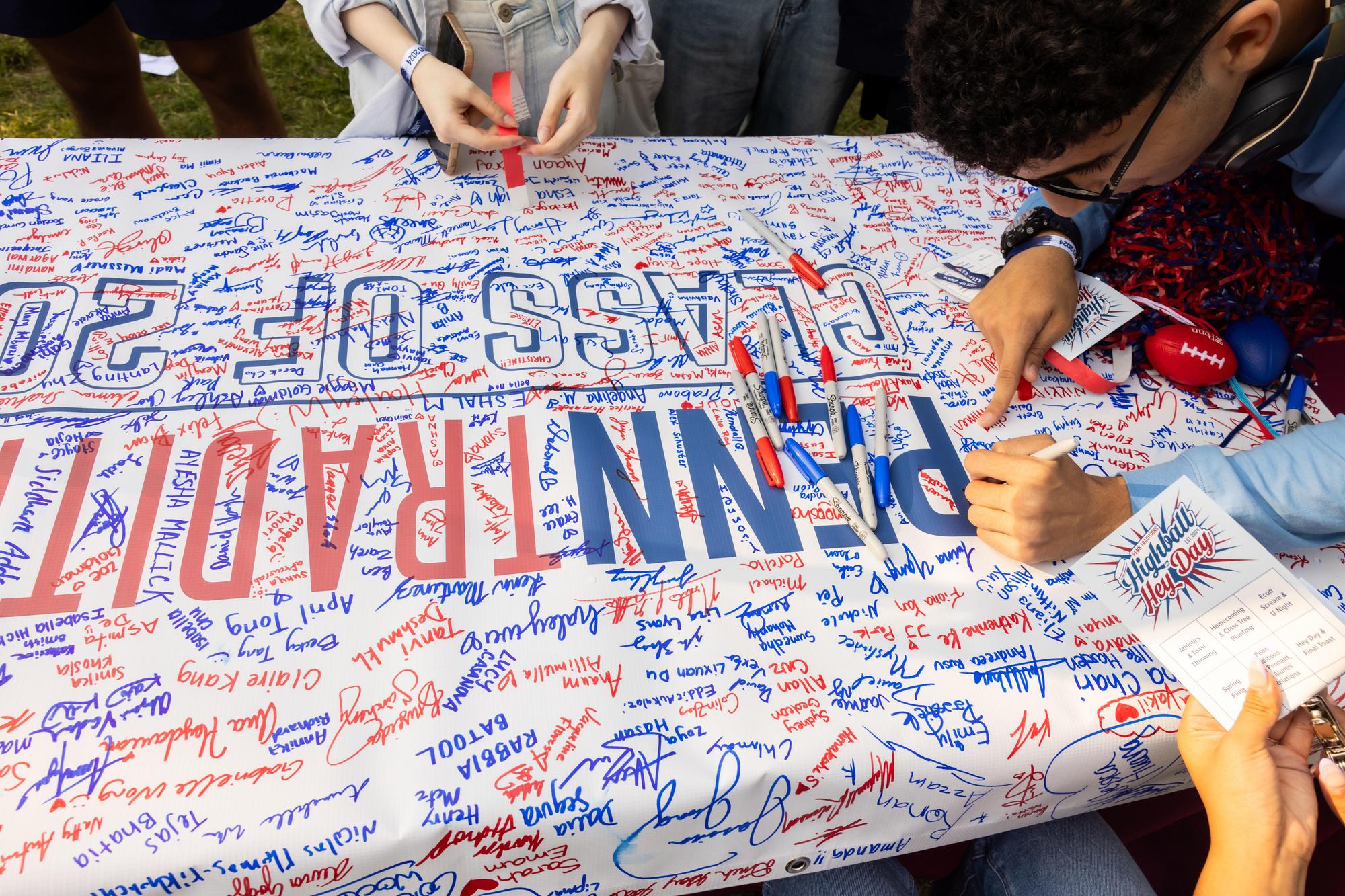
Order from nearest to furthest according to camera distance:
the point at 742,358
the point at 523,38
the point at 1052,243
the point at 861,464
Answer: the point at 861,464, the point at 742,358, the point at 1052,243, the point at 523,38

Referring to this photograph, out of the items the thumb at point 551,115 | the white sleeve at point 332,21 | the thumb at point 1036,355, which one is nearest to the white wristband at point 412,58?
the white sleeve at point 332,21

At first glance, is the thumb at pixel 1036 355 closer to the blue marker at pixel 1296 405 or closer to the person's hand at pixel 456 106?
the blue marker at pixel 1296 405

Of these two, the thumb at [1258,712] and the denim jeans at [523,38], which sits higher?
the denim jeans at [523,38]

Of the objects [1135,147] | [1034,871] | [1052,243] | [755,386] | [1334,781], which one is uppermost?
[1135,147]

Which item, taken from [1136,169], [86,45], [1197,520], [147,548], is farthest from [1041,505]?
[86,45]

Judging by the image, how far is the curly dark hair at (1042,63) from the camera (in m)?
0.75

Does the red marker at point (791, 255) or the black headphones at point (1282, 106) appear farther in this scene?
the red marker at point (791, 255)

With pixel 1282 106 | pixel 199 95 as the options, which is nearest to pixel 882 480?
pixel 1282 106

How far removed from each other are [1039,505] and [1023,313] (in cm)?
36

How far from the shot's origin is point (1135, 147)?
868 millimetres

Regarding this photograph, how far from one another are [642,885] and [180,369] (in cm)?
82

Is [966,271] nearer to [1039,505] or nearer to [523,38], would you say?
[1039,505]

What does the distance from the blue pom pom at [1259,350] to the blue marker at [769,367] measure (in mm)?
672

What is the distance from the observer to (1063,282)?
1.17 metres
